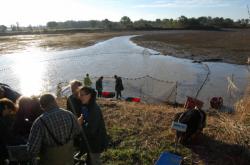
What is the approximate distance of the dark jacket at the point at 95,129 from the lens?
5.17 meters

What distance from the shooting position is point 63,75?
95.8 ft

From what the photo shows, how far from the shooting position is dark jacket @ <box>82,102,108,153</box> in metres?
5.17

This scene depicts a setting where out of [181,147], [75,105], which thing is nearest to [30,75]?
[181,147]

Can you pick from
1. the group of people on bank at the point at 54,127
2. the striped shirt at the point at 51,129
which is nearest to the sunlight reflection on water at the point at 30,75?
the group of people on bank at the point at 54,127

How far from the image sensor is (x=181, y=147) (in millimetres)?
7297

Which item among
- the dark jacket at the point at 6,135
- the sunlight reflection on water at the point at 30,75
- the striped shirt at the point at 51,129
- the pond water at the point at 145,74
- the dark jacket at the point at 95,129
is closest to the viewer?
the striped shirt at the point at 51,129

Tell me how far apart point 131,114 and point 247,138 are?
3.71 m

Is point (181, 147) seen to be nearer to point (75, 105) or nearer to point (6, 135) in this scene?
point (75, 105)

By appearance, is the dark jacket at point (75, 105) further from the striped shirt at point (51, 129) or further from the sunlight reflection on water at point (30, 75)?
the sunlight reflection on water at point (30, 75)

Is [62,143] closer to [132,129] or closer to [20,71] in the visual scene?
[132,129]

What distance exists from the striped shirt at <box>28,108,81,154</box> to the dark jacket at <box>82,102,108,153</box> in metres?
0.64

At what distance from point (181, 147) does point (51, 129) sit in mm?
3702

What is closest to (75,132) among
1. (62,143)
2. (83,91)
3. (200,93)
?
(62,143)

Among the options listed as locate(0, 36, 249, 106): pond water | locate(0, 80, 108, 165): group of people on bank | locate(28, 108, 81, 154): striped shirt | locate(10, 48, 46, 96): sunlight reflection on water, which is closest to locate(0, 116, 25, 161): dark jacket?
locate(0, 80, 108, 165): group of people on bank
